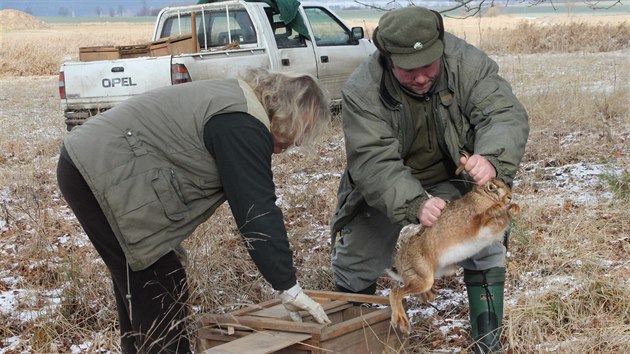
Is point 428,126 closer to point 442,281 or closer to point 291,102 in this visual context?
point 291,102

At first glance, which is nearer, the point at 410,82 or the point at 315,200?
the point at 410,82

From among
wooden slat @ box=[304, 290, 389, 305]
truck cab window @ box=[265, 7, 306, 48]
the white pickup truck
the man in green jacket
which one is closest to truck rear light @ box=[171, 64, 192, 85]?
the white pickup truck

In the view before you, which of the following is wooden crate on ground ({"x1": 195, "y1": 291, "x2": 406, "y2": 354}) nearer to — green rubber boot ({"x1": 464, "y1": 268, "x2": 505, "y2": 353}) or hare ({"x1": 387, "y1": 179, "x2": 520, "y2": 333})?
hare ({"x1": 387, "y1": 179, "x2": 520, "y2": 333})

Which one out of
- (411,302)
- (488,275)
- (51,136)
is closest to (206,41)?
(51,136)

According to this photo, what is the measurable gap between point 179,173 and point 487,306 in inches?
67.5

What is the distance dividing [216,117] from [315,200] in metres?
3.68

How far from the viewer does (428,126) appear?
391 centimetres

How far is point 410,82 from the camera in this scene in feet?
12.2

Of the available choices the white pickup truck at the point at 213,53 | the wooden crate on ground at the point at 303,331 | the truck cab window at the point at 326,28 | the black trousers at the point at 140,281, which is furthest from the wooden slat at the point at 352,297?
the truck cab window at the point at 326,28

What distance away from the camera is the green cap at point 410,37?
11.8 ft

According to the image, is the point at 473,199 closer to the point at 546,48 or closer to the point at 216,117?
the point at 216,117

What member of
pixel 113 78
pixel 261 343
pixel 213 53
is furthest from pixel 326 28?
pixel 261 343

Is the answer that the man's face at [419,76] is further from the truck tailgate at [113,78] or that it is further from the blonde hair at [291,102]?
the truck tailgate at [113,78]

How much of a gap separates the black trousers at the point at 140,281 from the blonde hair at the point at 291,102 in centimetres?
77
